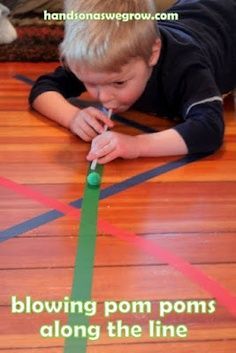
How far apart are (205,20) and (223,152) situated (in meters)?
0.32

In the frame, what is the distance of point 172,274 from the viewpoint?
647 millimetres

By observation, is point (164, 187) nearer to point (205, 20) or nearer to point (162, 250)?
point (162, 250)

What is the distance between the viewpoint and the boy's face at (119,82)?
34.1 inches

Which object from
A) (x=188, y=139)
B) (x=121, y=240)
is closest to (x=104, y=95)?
(x=188, y=139)

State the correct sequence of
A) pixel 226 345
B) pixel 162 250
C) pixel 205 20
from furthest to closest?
pixel 205 20 < pixel 162 250 < pixel 226 345

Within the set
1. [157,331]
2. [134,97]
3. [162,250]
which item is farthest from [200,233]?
[134,97]

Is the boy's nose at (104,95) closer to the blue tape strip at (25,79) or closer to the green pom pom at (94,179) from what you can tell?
the green pom pom at (94,179)

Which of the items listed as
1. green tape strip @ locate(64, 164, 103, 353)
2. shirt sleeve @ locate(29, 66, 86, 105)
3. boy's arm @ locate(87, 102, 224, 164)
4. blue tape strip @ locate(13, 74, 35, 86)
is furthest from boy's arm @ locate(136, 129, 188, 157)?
blue tape strip @ locate(13, 74, 35, 86)

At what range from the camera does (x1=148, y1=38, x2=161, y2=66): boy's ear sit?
3.01 ft

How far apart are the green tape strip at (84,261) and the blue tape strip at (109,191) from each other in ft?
0.05

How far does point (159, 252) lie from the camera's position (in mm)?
679

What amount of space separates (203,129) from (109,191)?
0.58 feet

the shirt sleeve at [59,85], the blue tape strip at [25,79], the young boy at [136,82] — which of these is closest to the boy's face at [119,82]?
the young boy at [136,82]

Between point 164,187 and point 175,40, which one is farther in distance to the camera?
point 175,40
